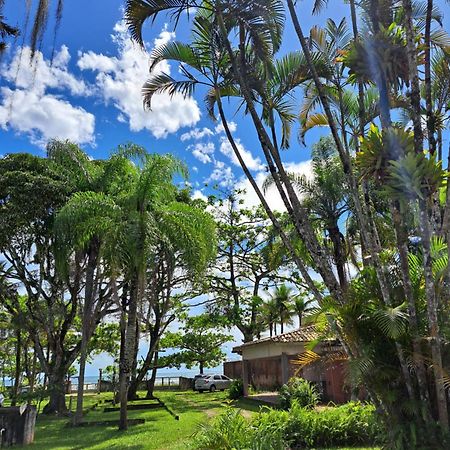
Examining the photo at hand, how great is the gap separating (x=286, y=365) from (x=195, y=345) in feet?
50.1

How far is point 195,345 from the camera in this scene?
3409cm

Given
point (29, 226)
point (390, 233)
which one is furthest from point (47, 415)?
point (390, 233)

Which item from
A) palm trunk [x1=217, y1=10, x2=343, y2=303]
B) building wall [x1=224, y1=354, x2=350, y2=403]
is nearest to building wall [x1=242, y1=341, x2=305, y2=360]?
building wall [x1=224, y1=354, x2=350, y2=403]

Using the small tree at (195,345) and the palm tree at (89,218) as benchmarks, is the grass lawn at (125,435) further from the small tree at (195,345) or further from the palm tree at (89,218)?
the small tree at (195,345)

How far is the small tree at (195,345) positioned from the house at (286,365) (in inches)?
188

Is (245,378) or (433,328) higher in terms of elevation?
(433,328)

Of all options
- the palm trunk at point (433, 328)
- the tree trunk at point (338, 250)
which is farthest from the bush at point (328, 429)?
the tree trunk at point (338, 250)

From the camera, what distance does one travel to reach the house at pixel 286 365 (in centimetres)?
1669

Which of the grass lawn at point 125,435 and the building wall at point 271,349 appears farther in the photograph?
the building wall at point 271,349

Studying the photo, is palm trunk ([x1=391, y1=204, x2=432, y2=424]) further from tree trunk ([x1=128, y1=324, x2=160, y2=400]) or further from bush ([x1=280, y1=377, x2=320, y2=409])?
tree trunk ([x1=128, y1=324, x2=160, y2=400])

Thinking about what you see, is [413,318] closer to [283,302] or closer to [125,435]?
[125,435]

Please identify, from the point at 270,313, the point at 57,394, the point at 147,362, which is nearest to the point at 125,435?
the point at 57,394

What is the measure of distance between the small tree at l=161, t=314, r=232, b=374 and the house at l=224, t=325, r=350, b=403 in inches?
188

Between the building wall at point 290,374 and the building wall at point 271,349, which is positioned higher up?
the building wall at point 271,349
